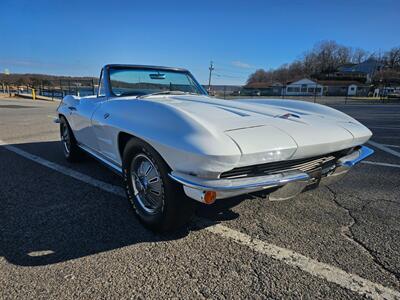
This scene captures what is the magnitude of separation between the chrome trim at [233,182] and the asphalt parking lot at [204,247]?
1.88 feet

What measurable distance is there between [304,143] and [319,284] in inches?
37.7

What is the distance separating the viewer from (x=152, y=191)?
2.58 meters

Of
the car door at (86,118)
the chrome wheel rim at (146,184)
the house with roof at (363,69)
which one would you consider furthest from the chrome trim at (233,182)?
the house with roof at (363,69)

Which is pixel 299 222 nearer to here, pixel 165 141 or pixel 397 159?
pixel 165 141

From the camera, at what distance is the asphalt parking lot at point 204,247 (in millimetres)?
1882

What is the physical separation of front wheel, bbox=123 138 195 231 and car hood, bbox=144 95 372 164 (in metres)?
0.47

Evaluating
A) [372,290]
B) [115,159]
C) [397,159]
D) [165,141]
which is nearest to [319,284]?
[372,290]

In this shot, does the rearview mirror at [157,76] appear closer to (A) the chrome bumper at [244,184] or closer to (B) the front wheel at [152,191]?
(B) the front wheel at [152,191]

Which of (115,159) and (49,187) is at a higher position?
(115,159)

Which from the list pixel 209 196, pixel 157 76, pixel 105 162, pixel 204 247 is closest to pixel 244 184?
pixel 209 196

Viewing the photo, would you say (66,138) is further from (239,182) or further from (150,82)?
(239,182)

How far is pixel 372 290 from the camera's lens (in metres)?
1.86

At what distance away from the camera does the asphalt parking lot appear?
1882mm

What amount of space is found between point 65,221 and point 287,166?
2.00 meters
